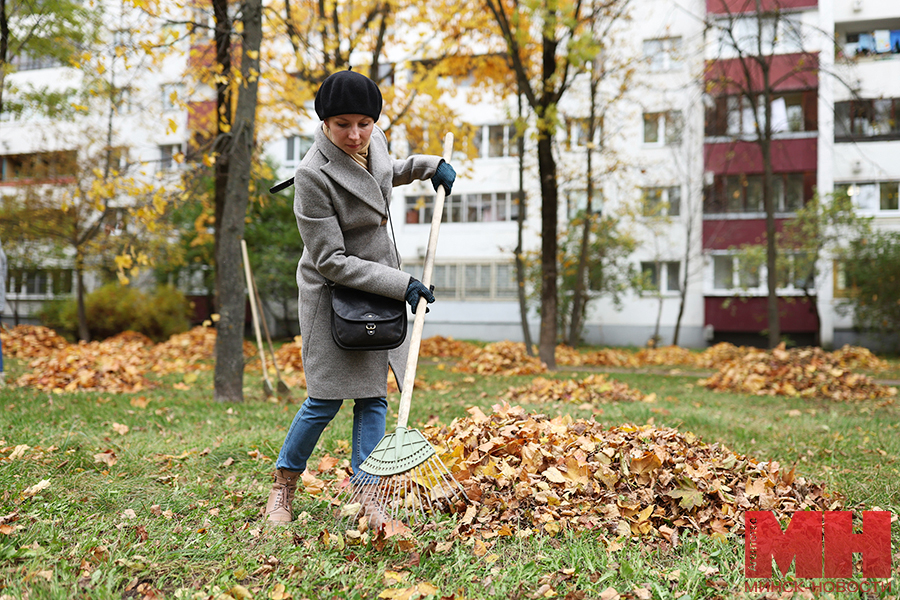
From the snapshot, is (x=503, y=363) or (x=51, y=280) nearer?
(x=503, y=363)

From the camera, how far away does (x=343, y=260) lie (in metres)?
2.66

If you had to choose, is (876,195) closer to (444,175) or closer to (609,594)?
(444,175)

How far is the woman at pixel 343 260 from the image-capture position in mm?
2668

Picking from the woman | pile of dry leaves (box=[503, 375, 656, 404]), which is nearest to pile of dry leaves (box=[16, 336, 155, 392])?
pile of dry leaves (box=[503, 375, 656, 404])

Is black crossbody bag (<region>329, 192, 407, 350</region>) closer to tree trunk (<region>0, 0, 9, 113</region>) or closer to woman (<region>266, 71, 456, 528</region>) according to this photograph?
woman (<region>266, 71, 456, 528</region>)

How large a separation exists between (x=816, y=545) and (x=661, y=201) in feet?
62.9

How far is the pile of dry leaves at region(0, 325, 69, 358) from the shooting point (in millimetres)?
12320

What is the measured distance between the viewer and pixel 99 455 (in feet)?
12.7

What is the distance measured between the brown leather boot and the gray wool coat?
0.45 meters

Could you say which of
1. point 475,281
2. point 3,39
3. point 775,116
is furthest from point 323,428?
point 775,116

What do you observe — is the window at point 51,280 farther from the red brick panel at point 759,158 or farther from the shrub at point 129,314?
the red brick panel at point 759,158

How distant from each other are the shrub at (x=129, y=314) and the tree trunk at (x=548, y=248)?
10.6 metres

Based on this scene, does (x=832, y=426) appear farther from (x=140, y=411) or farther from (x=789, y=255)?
(x=789, y=255)

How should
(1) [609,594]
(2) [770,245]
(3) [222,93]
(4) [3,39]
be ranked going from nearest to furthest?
(1) [609,594] < (3) [222,93] < (4) [3,39] < (2) [770,245]
